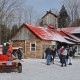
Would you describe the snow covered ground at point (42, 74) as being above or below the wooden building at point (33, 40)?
below

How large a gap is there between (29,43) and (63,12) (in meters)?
55.9

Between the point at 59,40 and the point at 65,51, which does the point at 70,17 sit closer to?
the point at 59,40

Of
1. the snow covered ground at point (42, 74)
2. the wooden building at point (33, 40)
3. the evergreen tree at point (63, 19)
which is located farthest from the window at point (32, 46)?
the evergreen tree at point (63, 19)

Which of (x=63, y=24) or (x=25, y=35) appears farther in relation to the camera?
(x=63, y=24)

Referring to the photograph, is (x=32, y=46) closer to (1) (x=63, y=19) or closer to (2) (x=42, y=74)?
(2) (x=42, y=74)

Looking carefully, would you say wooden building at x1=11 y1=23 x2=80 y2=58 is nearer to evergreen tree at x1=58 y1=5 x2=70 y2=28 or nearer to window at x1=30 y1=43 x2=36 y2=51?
window at x1=30 y1=43 x2=36 y2=51

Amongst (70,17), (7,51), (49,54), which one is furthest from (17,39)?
(70,17)

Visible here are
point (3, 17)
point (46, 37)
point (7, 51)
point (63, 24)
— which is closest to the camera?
point (7, 51)

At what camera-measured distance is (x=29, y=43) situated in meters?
42.6

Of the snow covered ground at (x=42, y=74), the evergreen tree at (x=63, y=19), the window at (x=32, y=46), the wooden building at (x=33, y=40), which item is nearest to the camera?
the snow covered ground at (x=42, y=74)

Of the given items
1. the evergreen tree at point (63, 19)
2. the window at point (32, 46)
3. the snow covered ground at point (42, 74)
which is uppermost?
the evergreen tree at point (63, 19)

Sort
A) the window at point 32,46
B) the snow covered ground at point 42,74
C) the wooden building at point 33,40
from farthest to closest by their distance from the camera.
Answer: the window at point 32,46 → the wooden building at point 33,40 → the snow covered ground at point 42,74

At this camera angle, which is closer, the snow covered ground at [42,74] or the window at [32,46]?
the snow covered ground at [42,74]

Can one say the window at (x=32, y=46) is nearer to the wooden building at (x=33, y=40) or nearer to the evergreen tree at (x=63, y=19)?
the wooden building at (x=33, y=40)
